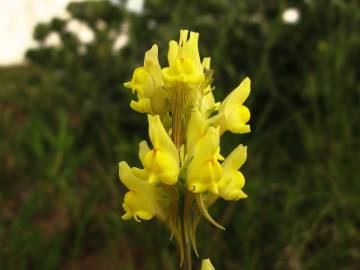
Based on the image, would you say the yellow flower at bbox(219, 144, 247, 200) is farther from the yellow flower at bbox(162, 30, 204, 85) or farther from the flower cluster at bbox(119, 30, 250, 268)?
the yellow flower at bbox(162, 30, 204, 85)

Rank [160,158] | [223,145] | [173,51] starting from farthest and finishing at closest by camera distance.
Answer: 1. [223,145]
2. [173,51]
3. [160,158]

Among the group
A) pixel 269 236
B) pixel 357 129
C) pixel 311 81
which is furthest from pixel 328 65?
pixel 269 236

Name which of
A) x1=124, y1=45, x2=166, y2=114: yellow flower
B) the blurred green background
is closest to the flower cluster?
x1=124, y1=45, x2=166, y2=114: yellow flower

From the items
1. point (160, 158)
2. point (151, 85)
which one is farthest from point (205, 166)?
point (151, 85)

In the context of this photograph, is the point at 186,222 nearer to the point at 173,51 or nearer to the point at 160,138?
the point at 160,138

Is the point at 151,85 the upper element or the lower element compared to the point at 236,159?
upper

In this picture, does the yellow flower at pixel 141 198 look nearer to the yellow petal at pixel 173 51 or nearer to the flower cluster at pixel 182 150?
the flower cluster at pixel 182 150

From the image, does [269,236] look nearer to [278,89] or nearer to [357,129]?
[357,129]
